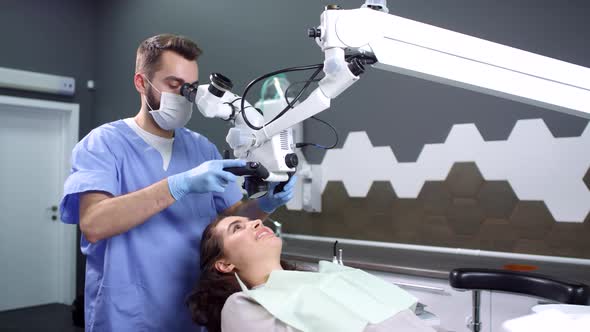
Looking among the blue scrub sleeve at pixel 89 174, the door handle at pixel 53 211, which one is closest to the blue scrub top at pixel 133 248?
the blue scrub sleeve at pixel 89 174

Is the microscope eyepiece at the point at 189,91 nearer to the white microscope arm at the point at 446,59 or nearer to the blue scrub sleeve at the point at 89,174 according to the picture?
the blue scrub sleeve at the point at 89,174

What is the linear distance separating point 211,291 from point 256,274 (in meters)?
0.14

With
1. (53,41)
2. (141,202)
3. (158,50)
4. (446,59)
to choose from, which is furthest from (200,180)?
(53,41)

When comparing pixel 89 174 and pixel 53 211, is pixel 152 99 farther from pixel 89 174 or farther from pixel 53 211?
pixel 53 211

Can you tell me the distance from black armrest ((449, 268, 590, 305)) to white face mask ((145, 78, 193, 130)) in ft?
3.18

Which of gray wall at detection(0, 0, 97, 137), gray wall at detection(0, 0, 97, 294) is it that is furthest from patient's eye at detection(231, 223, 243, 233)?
gray wall at detection(0, 0, 97, 137)

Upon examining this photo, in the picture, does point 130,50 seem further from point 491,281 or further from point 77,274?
point 491,281

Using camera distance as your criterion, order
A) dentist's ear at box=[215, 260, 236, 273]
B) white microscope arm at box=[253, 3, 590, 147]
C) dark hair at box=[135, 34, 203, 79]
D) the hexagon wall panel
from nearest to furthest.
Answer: white microscope arm at box=[253, 3, 590, 147], dentist's ear at box=[215, 260, 236, 273], dark hair at box=[135, 34, 203, 79], the hexagon wall panel

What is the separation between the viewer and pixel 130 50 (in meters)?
4.38

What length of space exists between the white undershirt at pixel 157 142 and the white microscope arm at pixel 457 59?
0.80m

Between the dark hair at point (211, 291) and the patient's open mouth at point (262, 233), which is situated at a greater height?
the patient's open mouth at point (262, 233)

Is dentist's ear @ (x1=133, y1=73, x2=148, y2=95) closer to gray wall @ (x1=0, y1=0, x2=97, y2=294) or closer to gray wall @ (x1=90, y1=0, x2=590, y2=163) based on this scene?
gray wall @ (x1=90, y1=0, x2=590, y2=163)

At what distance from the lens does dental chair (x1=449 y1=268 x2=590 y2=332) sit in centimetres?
114

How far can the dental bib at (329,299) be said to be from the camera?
1.14 m
